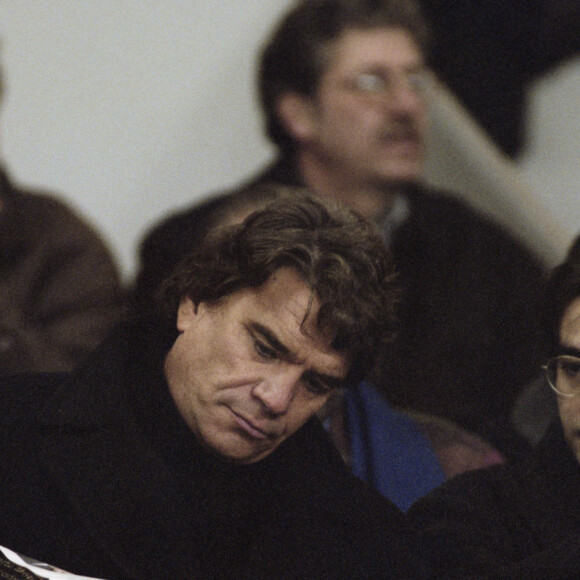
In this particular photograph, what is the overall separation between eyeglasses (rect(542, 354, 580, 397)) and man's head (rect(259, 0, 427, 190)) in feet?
2.84

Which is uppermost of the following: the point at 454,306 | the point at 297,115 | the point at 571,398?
the point at 297,115

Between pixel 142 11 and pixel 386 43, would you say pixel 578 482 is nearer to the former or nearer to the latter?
pixel 386 43

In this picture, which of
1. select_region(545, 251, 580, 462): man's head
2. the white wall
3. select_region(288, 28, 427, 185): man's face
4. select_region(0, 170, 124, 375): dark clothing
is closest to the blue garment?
select_region(545, 251, 580, 462): man's head

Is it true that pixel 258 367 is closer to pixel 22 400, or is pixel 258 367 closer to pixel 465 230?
pixel 22 400

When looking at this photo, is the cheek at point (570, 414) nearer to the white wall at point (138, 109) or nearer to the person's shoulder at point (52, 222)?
the person's shoulder at point (52, 222)

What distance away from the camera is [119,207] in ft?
7.75

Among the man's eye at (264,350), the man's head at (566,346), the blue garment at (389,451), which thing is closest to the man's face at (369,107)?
the blue garment at (389,451)

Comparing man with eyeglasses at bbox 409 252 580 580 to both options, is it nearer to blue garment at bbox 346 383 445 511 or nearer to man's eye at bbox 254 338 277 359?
blue garment at bbox 346 383 445 511

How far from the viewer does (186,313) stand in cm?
106

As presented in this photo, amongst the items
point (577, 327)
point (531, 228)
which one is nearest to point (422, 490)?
point (577, 327)

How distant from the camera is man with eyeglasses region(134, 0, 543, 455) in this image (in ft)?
4.72

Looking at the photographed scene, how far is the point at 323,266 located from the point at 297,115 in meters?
1.04

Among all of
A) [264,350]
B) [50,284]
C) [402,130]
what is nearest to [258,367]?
[264,350]

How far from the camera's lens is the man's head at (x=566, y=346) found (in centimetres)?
104
